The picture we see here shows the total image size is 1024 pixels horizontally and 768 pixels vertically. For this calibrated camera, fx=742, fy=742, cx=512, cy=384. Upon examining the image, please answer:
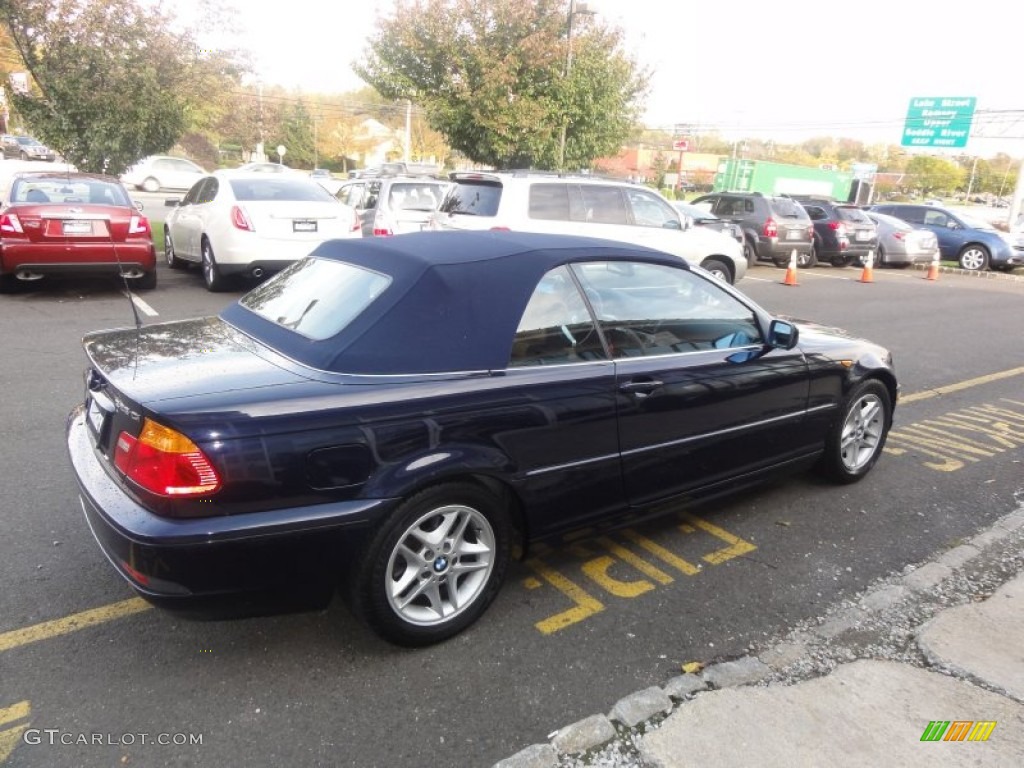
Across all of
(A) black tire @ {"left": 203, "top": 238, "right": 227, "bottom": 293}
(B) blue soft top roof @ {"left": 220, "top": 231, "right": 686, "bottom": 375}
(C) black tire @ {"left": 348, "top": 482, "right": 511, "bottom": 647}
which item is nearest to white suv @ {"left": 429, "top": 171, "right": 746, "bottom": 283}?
(A) black tire @ {"left": 203, "top": 238, "right": 227, "bottom": 293}

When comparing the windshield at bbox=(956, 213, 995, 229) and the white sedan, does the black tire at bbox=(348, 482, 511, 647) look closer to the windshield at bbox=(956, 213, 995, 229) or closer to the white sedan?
the white sedan

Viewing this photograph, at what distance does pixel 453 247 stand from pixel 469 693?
1831 mm

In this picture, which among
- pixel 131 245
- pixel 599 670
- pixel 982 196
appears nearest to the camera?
pixel 599 670

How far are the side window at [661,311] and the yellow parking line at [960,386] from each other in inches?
140

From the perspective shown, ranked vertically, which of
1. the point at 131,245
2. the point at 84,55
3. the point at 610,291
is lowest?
the point at 131,245

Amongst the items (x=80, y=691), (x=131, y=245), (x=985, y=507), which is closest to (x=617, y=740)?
(x=80, y=691)

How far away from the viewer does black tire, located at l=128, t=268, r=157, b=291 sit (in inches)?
393

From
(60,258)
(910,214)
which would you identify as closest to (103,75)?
(60,258)

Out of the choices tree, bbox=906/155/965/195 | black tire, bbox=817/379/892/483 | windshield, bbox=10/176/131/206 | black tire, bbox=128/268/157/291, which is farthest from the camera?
tree, bbox=906/155/965/195

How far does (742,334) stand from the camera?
390 centimetres

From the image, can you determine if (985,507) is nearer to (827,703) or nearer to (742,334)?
(742,334)

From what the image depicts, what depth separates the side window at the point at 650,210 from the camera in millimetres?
10477

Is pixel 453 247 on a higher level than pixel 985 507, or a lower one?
higher
